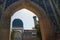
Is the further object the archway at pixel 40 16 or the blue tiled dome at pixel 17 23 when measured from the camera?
the blue tiled dome at pixel 17 23

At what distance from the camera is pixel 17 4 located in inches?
281

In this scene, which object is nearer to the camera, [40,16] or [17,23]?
[40,16]

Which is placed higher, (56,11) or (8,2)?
(8,2)

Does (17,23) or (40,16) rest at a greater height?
(40,16)

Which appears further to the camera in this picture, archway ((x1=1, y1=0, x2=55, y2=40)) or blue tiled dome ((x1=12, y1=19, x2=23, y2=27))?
blue tiled dome ((x1=12, y1=19, x2=23, y2=27))

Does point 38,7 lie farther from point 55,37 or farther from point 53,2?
point 55,37

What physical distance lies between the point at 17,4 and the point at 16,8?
219 mm

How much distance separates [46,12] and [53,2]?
539 mm

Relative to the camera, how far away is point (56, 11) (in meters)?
6.89

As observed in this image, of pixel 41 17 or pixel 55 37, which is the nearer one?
pixel 55 37

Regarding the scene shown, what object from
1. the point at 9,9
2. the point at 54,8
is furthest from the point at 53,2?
the point at 9,9

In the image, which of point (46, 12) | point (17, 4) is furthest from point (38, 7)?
point (17, 4)

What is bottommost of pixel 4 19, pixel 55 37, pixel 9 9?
pixel 55 37

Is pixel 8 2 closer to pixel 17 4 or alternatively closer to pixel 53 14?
pixel 17 4
